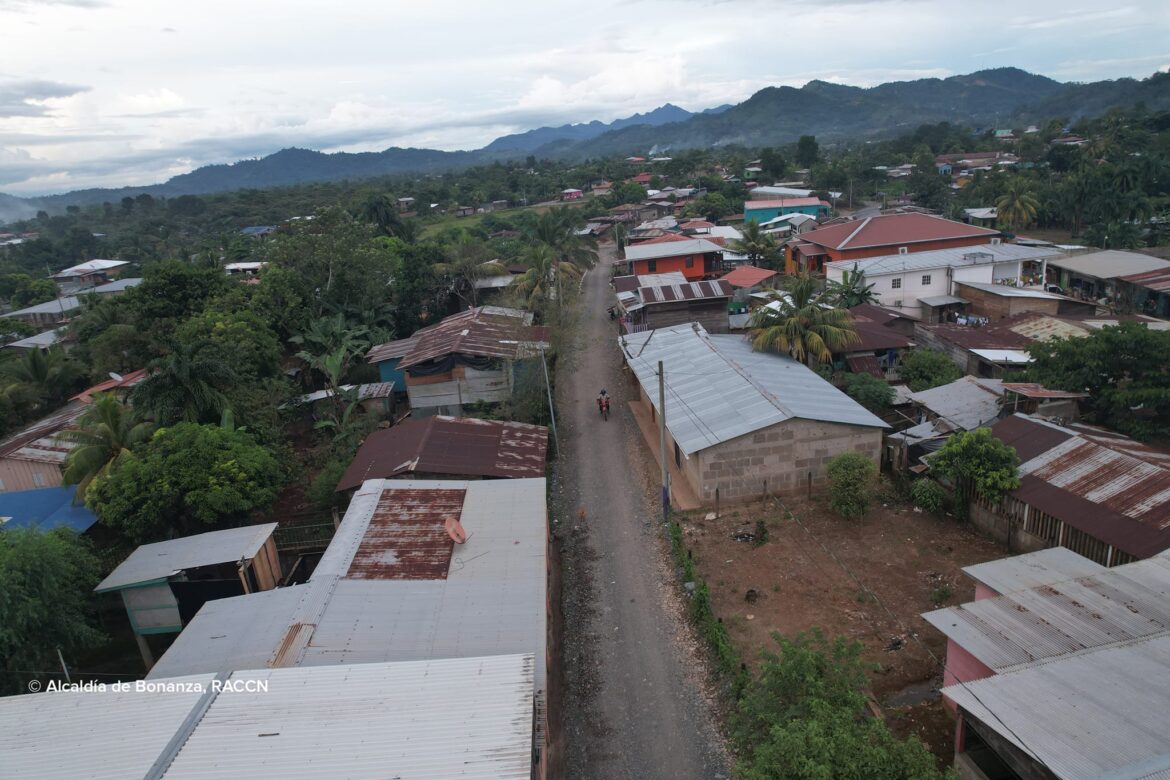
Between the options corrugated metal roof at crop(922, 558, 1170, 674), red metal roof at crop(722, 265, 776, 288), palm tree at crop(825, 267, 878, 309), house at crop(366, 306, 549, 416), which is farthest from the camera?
red metal roof at crop(722, 265, 776, 288)

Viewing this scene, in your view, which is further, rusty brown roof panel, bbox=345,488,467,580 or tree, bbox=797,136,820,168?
tree, bbox=797,136,820,168

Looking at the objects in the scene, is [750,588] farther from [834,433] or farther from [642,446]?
[642,446]

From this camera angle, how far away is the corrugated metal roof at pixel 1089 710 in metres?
6.98

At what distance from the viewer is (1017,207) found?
50688mm

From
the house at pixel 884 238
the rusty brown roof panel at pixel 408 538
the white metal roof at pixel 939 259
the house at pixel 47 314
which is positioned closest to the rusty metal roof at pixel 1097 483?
the rusty brown roof panel at pixel 408 538

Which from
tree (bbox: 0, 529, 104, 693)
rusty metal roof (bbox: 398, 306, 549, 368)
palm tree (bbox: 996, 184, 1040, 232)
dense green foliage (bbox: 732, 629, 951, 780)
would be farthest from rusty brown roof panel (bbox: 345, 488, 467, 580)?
palm tree (bbox: 996, 184, 1040, 232)

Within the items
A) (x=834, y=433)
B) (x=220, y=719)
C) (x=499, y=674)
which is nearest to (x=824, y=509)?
(x=834, y=433)

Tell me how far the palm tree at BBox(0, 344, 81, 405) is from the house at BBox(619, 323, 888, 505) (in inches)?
1121

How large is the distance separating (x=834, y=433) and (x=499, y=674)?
11950 millimetres

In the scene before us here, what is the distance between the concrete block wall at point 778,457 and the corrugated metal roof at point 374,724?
9.56 metres

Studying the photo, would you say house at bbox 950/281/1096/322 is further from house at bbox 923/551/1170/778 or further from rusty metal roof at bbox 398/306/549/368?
house at bbox 923/551/1170/778

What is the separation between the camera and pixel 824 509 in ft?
57.8

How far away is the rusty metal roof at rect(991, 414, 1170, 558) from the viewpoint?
1250 centimetres

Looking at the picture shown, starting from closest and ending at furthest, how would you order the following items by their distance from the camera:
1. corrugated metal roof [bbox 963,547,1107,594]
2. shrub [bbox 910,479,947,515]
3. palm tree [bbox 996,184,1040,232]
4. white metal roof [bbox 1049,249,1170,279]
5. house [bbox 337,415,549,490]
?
1. corrugated metal roof [bbox 963,547,1107,594]
2. shrub [bbox 910,479,947,515]
3. house [bbox 337,415,549,490]
4. white metal roof [bbox 1049,249,1170,279]
5. palm tree [bbox 996,184,1040,232]
